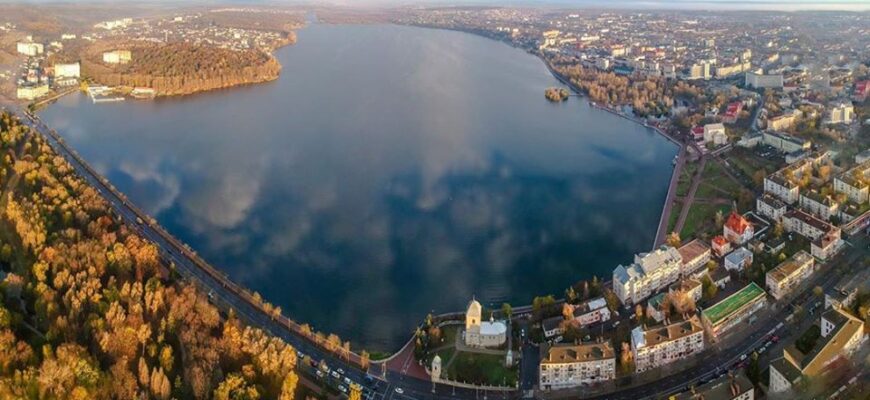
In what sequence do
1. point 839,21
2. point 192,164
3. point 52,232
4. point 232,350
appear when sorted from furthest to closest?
point 839,21 < point 192,164 < point 52,232 < point 232,350

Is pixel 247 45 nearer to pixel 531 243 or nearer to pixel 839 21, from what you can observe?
pixel 531 243

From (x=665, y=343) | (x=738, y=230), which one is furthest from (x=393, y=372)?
(x=738, y=230)

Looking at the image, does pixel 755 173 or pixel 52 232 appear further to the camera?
pixel 755 173

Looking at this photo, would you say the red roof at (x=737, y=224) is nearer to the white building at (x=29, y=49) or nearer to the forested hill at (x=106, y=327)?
the forested hill at (x=106, y=327)

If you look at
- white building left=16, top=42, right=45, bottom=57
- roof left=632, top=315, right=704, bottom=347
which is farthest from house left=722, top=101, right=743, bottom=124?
white building left=16, top=42, right=45, bottom=57

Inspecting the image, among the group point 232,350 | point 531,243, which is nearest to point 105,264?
point 232,350

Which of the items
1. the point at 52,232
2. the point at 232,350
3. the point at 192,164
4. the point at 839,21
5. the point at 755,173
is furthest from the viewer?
the point at 839,21

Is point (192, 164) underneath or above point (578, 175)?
underneath
